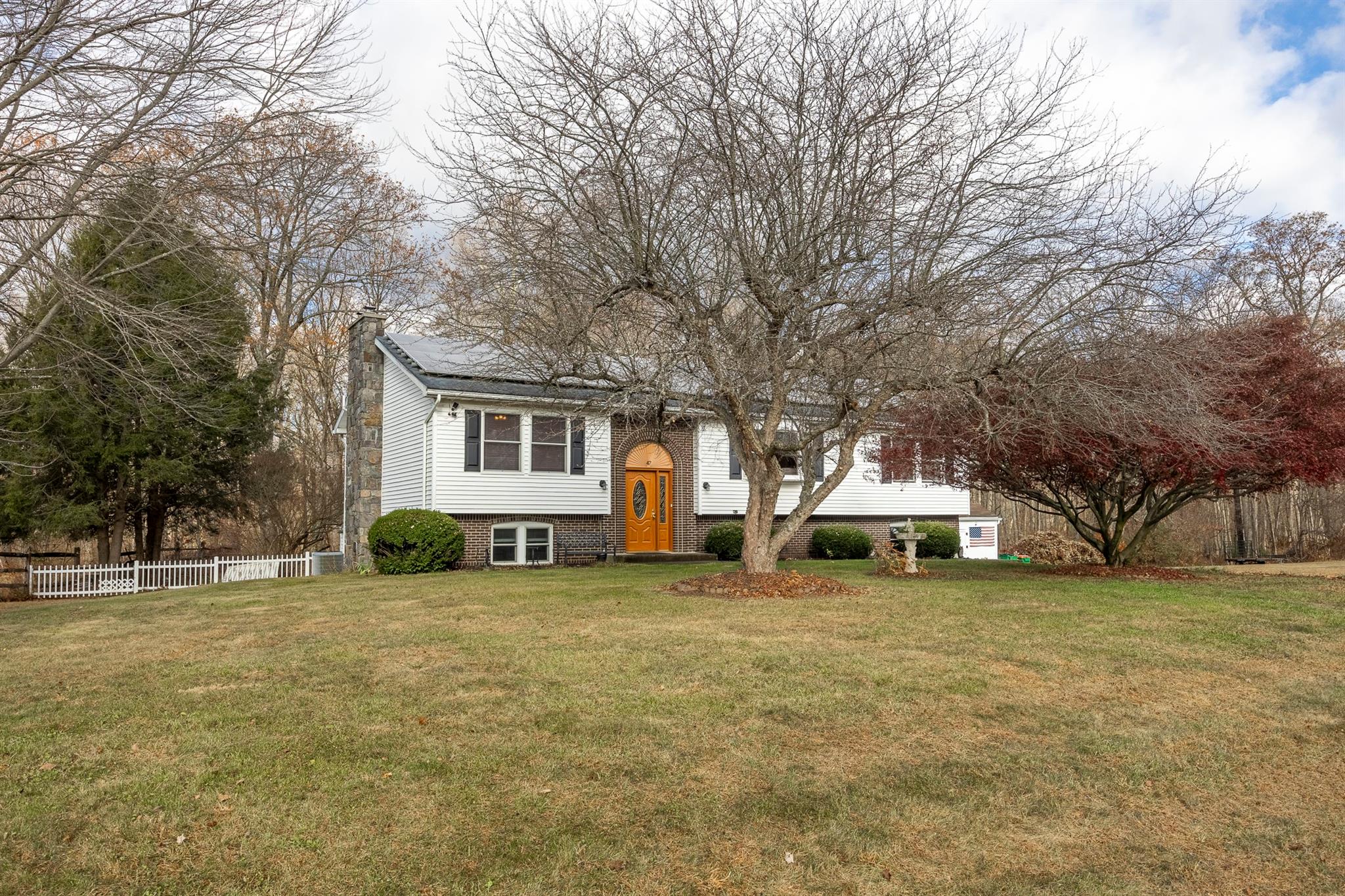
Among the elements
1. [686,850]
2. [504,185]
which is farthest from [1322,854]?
[504,185]

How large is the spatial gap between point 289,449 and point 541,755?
22.6 meters

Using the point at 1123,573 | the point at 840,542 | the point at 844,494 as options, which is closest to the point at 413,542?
the point at 840,542

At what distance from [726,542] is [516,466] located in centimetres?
502

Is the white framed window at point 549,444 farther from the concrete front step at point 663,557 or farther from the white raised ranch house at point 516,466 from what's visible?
the concrete front step at point 663,557

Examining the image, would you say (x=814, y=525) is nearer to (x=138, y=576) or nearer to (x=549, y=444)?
(x=549, y=444)

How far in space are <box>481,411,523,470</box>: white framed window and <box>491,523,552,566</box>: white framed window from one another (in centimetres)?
128

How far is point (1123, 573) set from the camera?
14156 millimetres

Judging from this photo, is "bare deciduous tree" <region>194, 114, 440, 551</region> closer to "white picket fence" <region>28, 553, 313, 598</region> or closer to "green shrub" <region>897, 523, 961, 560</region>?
"white picket fence" <region>28, 553, 313, 598</region>

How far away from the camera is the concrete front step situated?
775 inches

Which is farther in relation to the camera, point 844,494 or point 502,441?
point 844,494

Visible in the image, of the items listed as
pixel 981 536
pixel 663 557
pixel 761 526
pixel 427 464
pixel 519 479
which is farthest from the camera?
pixel 981 536

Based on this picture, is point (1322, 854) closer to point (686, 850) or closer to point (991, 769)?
point (991, 769)

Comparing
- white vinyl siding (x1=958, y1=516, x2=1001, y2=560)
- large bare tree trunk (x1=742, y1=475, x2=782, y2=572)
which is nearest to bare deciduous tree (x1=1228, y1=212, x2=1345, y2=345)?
white vinyl siding (x1=958, y1=516, x2=1001, y2=560)

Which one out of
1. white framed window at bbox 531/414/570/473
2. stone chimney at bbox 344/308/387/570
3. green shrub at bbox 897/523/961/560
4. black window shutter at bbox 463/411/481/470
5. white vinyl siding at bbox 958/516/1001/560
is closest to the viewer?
black window shutter at bbox 463/411/481/470
